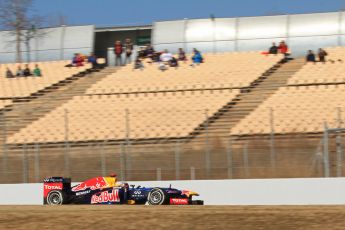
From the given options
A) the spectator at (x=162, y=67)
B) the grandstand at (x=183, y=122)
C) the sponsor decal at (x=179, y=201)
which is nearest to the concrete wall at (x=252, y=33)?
the grandstand at (x=183, y=122)

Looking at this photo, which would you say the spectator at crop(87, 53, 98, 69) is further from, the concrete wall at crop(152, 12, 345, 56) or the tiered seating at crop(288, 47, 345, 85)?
the tiered seating at crop(288, 47, 345, 85)

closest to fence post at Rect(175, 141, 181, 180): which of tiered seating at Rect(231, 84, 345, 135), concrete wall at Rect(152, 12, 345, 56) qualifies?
tiered seating at Rect(231, 84, 345, 135)

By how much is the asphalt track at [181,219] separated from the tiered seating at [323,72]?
45.6ft

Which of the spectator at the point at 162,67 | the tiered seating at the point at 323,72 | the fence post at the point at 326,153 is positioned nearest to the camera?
the fence post at the point at 326,153

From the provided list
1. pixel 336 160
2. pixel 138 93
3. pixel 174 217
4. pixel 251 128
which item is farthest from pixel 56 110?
pixel 174 217

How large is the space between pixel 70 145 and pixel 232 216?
10.7 meters

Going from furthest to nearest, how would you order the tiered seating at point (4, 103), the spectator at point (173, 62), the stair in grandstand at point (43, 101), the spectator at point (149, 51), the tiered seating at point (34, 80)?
the spectator at point (149, 51) → the spectator at point (173, 62) → the tiered seating at point (34, 80) → the tiered seating at point (4, 103) → the stair in grandstand at point (43, 101)

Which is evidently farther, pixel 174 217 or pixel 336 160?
pixel 336 160

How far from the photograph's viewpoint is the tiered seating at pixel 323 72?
27.2 m

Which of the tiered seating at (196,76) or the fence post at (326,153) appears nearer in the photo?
the fence post at (326,153)

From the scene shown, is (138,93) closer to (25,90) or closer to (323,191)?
(25,90)

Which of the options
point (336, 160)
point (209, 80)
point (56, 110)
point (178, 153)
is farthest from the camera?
point (209, 80)

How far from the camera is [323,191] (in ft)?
58.1

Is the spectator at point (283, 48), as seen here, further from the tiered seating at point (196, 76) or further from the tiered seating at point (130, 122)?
the tiered seating at point (130, 122)
